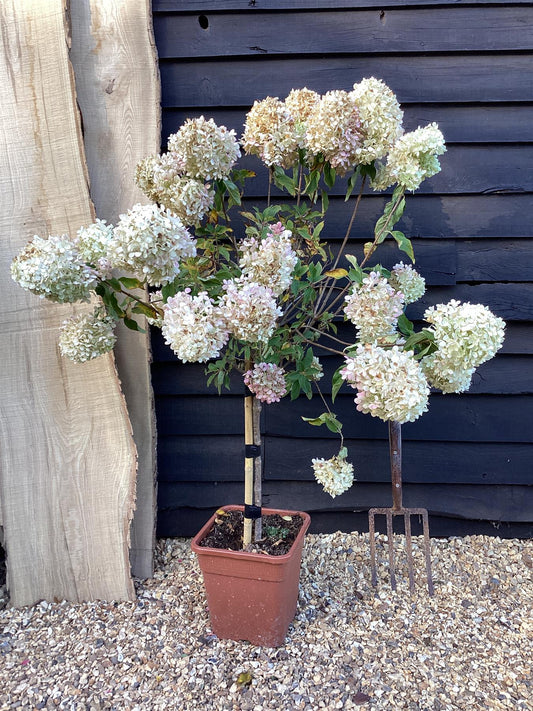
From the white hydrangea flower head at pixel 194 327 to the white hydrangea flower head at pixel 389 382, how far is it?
30cm

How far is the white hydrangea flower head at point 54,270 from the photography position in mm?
1090

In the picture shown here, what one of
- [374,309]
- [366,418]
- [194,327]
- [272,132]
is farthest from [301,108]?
[366,418]

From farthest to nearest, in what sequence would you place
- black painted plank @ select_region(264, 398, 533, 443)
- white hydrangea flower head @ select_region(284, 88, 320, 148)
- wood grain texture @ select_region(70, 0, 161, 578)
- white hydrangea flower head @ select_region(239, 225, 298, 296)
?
black painted plank @ select_region(264, 398, 533, 443) → wood grain texture @ select_region(70, 0, 161, 578) → white hydrangea flower head @ select_region(284, 88, 320, 148) → white hydrangea flower head @ select_region(239, 225, 298, 296)

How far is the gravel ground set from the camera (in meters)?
1.25

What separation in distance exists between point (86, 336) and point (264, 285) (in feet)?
1.77

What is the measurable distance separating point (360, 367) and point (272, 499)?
3.36 feet

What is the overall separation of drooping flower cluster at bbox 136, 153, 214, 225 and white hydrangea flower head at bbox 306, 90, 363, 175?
284 millimetres

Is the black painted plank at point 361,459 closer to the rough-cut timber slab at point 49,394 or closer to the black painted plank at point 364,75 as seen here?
the rough-cut timber slab at point 49,394

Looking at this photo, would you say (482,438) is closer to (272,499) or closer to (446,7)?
(272,499)

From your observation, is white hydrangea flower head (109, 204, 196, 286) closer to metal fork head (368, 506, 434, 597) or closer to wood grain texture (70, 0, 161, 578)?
wood grain texture (70, 0, 161, 578)

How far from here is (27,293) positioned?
1.56 metres

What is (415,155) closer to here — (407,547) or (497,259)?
(497,259)

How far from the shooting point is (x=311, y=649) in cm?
138

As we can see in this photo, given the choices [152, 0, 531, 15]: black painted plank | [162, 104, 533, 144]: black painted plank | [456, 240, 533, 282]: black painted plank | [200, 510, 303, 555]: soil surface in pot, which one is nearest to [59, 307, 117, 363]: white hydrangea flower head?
[200, 510, 303, 555]: soil surface in pot
